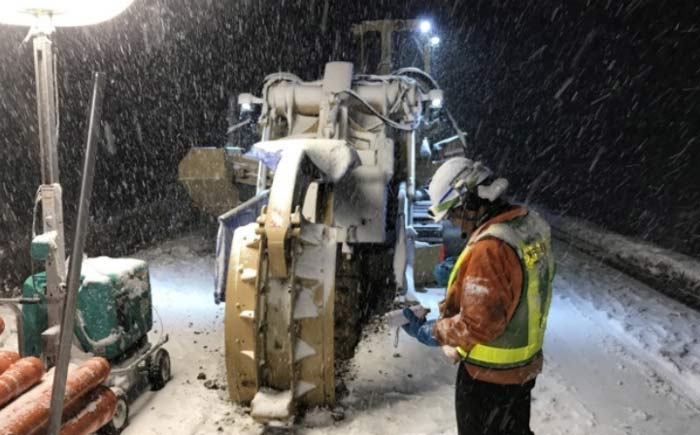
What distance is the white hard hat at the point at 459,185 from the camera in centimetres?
320

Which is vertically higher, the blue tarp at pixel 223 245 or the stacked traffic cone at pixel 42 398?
the blue tarp at pixel 223 245

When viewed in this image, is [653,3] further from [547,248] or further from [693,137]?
[547,248]

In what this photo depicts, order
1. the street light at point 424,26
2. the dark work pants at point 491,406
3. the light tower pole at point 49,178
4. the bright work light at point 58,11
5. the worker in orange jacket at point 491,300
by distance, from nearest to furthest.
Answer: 1. the worker in orange jacket at point 491,300
2. the dark work pants at point 491,406
3. the bright work light at point 58,11
4. the light tower pole at point 49,178
5. the street light at point 424,26

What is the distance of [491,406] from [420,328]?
1.99ft

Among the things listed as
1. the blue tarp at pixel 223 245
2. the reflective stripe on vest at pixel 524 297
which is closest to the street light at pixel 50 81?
the blue tarp at pixel 223 245

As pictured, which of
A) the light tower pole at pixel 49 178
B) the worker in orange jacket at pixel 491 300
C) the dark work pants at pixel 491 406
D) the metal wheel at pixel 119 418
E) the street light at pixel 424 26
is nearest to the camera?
the worker in orange jacket at pixel 491 300

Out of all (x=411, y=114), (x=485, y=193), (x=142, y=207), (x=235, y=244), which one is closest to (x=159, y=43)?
(x=142, y=207)

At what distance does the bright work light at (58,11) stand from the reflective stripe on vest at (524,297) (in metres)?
2.73

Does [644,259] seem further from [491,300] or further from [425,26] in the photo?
[491,300]

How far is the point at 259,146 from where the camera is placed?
4.82 meters

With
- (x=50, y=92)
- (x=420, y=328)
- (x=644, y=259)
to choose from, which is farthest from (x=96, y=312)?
(x=644, y=259)

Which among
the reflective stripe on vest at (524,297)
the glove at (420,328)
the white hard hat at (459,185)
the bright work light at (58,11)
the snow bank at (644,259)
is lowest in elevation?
the snow bank at (644,259)

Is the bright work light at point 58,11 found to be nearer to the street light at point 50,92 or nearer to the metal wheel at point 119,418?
the street light at point 50,92

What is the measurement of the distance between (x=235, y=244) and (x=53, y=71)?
1.79 meters
